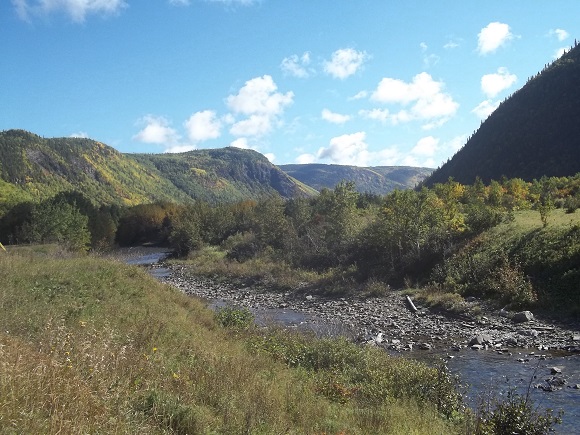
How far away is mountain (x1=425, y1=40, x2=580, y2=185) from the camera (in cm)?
9281

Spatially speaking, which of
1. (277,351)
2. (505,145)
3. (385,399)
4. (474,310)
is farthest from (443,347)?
(505,145)

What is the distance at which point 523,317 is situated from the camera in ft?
Answer: 65.4

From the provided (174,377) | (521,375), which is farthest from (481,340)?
(174,377)

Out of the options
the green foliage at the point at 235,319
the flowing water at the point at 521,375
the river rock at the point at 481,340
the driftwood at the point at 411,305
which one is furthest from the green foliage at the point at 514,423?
the driftwood at the point at 411,305

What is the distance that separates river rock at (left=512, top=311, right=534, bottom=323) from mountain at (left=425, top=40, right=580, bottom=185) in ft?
256

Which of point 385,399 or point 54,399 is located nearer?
point 54,399

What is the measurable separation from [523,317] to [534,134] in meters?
102

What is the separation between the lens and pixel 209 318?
18.7m

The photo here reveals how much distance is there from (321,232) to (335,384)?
37567 mm

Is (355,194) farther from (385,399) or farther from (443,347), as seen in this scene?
(385,399)

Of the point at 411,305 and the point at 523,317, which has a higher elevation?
the point at 523,317

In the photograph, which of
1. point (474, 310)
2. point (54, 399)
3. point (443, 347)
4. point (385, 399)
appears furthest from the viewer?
point (474, 310)

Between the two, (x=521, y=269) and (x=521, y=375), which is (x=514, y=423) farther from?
(x=521, y=269)

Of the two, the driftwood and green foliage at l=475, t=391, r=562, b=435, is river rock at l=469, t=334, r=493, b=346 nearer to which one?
the driftwood
